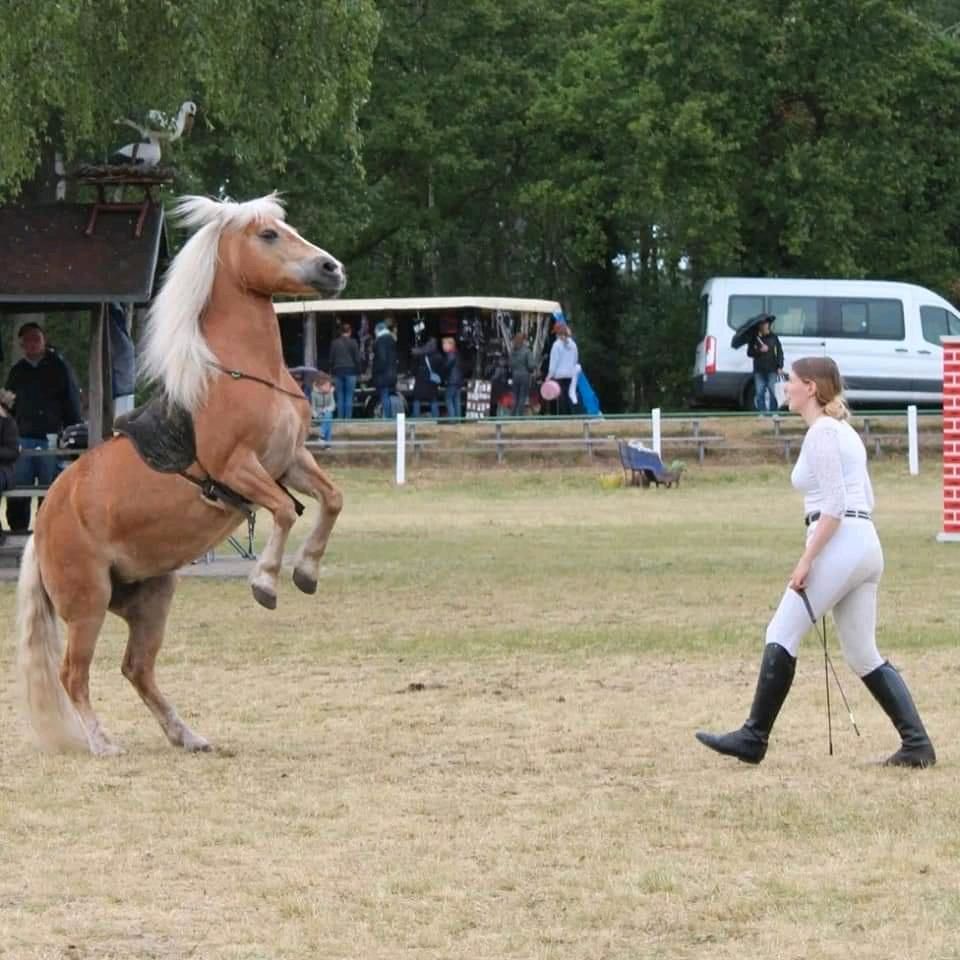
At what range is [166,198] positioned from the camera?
1524 inches

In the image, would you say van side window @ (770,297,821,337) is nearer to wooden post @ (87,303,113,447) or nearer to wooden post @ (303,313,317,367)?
wooden post @ (303,313,317,367)

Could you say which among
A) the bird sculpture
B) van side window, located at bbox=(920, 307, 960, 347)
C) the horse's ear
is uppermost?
the bird sculpture

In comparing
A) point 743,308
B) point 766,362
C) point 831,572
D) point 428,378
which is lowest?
point 831,572

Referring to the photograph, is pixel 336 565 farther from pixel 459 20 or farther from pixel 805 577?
pixel 459 20

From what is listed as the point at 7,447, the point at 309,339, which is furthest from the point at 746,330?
the point at 7,447

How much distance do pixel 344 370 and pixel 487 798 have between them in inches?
1116

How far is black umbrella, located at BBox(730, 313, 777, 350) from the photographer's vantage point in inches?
1391

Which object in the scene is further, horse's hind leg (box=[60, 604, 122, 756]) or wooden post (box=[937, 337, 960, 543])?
wooden post (box=[937, 337, 960, 543])

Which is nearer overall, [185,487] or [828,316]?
[185,487]

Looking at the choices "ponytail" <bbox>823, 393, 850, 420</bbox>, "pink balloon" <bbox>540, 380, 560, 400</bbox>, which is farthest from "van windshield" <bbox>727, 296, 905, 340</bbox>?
"ponytail" <bbox>823, 393, 850, 420</bbox>

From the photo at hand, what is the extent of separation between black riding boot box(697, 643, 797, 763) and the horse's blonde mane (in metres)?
2.81

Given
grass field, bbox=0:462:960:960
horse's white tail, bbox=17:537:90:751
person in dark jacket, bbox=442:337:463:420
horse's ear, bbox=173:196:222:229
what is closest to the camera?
grass field, bbox=0:462:960:960

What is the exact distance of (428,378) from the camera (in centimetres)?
3719

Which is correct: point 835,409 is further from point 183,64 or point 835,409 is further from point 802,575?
point 183,64
